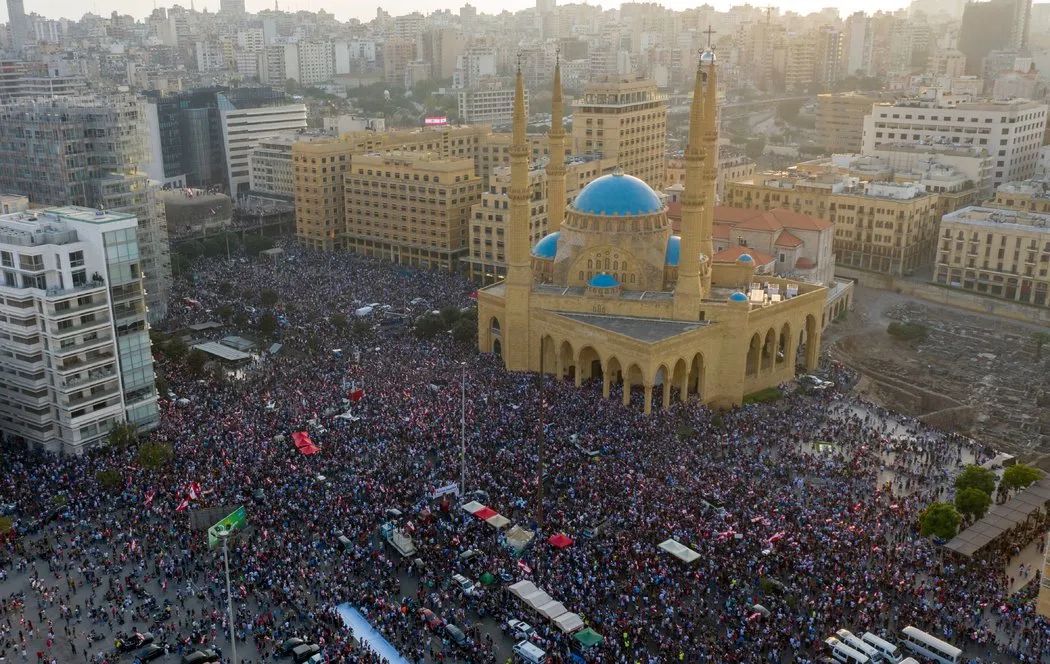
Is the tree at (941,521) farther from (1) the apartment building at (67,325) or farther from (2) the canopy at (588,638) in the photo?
(1) the apartment building at (67,325)

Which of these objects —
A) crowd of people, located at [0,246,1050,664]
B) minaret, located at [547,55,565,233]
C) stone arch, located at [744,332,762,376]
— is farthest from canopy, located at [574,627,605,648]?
minaret, located at [547,55,565,233]

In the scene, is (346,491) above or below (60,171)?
below

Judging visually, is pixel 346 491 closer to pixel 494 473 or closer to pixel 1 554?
pixel 494 473

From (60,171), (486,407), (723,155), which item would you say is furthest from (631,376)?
(723,155)

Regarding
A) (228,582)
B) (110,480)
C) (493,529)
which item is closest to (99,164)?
(110,480)

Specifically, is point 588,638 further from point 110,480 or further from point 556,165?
point 556,165

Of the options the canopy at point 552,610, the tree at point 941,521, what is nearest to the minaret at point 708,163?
the tree at point 941,521

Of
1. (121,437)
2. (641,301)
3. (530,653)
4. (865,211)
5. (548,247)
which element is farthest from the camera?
(865,211)
